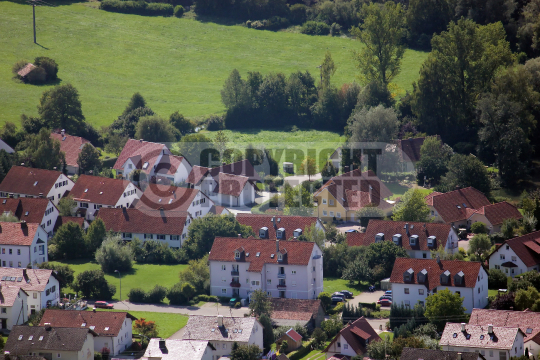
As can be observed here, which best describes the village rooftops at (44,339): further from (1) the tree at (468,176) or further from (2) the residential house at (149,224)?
(1) the tree at (468,176)

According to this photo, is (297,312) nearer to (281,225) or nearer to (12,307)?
(281,225)

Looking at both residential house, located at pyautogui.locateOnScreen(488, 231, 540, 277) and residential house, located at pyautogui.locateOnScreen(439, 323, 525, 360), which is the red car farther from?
residential house, located at pyautogui.locateOnScreen(488, 231, 540, 277)

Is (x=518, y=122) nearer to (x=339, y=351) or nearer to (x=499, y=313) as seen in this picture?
(x=499, y=313)

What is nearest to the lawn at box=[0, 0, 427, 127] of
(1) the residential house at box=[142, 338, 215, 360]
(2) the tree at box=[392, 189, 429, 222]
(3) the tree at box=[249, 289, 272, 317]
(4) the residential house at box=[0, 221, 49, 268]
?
(2) the tree at box=[392, 189, 429, 222]

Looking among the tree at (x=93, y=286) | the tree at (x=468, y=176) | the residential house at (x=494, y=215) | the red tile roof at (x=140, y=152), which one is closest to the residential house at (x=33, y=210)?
the tree at (x=93, y=286)

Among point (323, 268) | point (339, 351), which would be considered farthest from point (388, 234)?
point (339, 351)

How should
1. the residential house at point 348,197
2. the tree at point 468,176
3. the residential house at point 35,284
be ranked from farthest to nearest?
the tree at point 468,176 < the residential house at point 348,197 < the residential house at point 35,284
